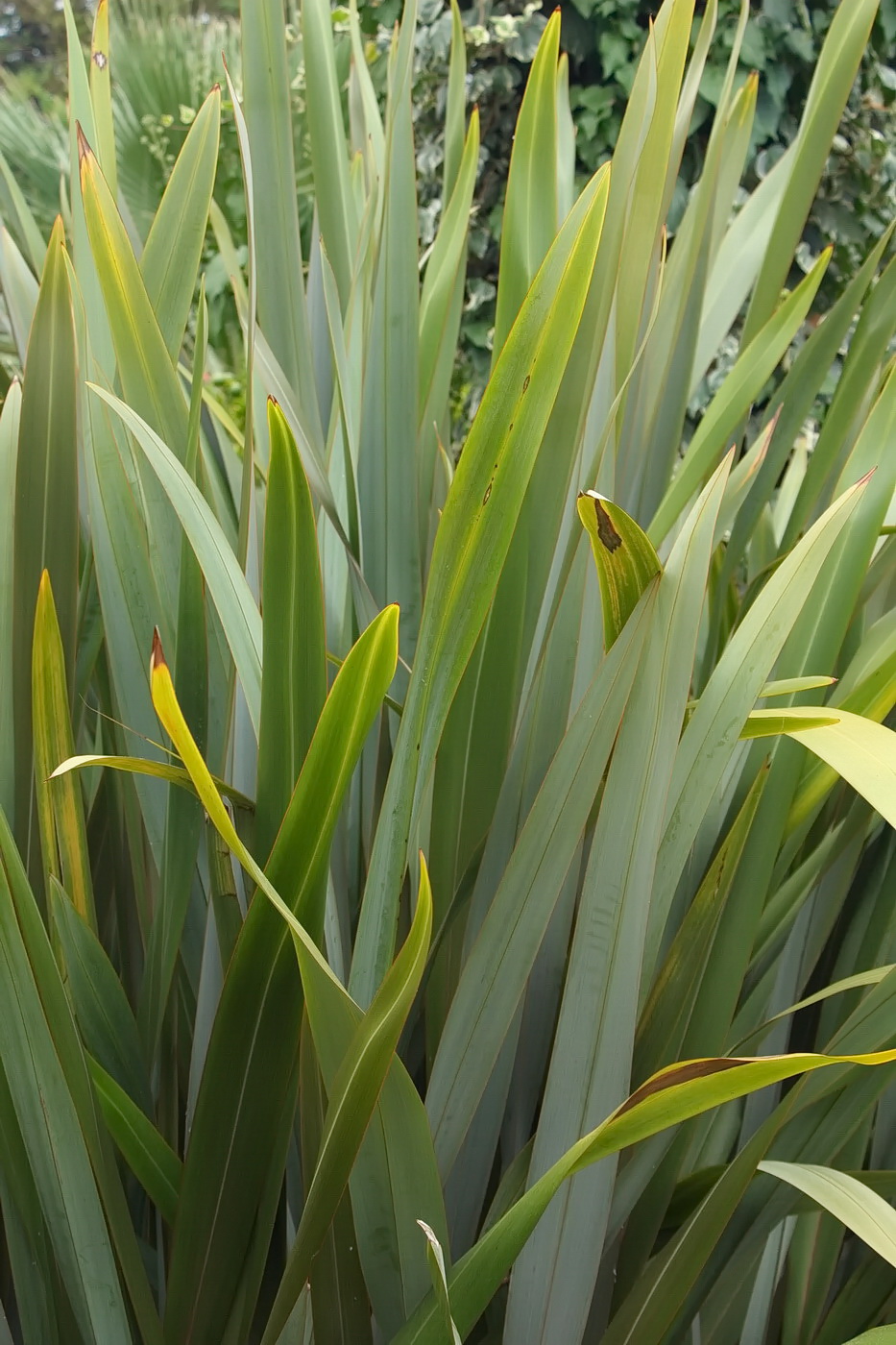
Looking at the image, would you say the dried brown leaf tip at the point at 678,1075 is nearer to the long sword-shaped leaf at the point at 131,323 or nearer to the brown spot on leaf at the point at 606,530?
the brown spot on leaf at the point at 606,530

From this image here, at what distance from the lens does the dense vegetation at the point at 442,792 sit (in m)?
0.37

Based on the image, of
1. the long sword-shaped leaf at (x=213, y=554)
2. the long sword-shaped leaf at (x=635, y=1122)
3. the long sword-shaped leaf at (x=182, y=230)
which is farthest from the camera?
the long sword-shaped leaf at (x=182, y=230)

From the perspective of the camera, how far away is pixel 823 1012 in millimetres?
529

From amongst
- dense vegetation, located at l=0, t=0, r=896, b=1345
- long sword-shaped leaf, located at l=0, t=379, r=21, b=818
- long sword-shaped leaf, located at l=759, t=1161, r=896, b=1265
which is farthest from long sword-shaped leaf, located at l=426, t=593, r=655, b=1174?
long sword-shaped leaf, located at l=0, t=379, r=21, b=818

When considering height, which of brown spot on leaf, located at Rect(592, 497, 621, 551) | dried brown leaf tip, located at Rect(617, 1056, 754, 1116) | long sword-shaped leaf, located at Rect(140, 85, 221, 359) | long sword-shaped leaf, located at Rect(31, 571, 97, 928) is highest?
long sword-shaped leaf, located at Rect(140, 85, 221, 359)

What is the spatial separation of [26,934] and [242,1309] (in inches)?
7.9

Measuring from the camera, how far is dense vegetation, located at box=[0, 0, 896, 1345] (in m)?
0.37

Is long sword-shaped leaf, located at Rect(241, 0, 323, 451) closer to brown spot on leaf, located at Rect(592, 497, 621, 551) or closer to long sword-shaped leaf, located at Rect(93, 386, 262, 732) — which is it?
long sword-shaped leaf, located at Rect(93, 386, 262, 732)

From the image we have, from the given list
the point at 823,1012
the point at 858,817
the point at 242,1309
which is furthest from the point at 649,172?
the point at 242,1309

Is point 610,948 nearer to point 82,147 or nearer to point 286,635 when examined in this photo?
point 286,635

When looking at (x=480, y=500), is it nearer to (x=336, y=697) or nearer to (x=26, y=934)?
(x=336, y=697)

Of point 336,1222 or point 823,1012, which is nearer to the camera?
point 336,1222

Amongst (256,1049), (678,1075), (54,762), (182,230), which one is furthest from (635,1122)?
(182,230)

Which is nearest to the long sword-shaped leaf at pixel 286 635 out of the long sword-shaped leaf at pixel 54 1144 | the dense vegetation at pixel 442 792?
the dense vegetation at pixel 442 792
